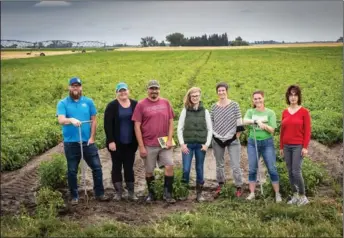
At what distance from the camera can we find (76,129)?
23.9 ft

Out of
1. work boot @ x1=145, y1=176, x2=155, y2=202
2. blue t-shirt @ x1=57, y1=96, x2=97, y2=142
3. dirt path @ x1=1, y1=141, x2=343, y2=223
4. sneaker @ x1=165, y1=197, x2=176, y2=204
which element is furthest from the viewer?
work boot @ x1=145, y1=176, x2=155, y2=202

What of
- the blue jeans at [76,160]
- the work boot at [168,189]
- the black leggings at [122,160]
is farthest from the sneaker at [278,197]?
the blue jeans at [76,160]

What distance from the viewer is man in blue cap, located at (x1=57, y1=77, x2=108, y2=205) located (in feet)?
23.3

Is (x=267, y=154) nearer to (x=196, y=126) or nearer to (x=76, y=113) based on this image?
(x=196, y=126)

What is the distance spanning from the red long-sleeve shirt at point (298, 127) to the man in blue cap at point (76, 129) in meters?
3.32

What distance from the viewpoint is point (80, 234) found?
595 centimetres

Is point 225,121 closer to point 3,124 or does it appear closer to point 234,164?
point 234,164

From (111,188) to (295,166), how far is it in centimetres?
362

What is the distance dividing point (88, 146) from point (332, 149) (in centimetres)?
720

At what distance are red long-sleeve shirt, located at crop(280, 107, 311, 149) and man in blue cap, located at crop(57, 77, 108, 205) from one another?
3.32 meters

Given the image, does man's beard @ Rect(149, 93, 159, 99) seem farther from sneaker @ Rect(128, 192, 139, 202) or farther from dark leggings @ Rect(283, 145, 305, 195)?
dark leggings @ Rect(283, 145, 305, 195)

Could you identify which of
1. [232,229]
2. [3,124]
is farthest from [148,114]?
[3,124]

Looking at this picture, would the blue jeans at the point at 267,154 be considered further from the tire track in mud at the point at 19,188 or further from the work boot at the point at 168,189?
the tire track in mud at the point at 19,188

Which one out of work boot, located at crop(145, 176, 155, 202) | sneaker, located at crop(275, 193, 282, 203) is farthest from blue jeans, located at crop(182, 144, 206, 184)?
sneaker, located at crop(275, 193, 282, 203)
